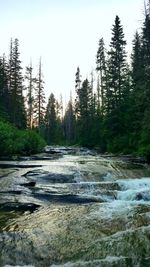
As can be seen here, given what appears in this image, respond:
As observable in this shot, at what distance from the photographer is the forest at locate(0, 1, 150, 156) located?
102 feet

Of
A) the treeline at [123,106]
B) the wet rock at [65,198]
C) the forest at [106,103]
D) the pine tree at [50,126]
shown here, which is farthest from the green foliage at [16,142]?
the pine tree at [50,126]

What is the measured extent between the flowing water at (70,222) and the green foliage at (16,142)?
354 inches

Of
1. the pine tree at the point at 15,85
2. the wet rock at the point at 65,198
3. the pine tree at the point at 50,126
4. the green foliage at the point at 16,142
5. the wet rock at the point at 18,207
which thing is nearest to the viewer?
the wet rock at the point at 18,207

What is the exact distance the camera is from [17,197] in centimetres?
1338

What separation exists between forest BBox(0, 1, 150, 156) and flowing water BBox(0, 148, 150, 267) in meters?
11.4

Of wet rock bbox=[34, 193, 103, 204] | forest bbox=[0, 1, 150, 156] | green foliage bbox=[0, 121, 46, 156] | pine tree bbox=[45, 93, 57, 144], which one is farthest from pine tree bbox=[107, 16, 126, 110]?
pine tree bbox=[45, 93, 57, 144]

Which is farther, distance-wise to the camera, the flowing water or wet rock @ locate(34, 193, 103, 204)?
wet rock @ locate(34, 193, 103, 204)

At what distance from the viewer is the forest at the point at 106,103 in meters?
31.0

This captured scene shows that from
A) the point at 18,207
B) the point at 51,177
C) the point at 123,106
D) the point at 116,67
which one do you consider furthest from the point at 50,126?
the point at 18,207

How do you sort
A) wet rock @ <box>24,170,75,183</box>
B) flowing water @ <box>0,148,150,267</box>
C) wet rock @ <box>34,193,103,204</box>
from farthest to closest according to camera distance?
1. wet rock @ <box>24,170,75,183</box>
2. wet rock @ <box>34,193,103,204</box>
3. flowing water @ <box>0,148,150,267</box>

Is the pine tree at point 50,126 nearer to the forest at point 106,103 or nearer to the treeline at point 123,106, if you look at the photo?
the forest at point 106,103

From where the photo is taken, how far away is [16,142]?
2944 cm

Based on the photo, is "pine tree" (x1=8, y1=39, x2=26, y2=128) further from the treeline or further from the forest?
the treeline

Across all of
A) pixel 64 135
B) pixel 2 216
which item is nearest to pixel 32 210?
pixel 2 216
